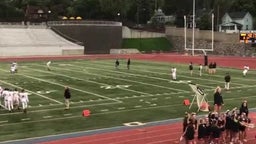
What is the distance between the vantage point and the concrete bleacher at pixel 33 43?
2909 inches

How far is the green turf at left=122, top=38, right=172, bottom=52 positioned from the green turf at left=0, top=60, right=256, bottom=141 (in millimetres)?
42980

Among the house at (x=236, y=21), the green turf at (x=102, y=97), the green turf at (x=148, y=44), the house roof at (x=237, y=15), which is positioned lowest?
the green turf at (x=102, y=97)

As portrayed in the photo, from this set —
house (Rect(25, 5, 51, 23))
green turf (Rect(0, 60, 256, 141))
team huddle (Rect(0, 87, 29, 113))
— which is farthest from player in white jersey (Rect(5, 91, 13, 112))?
house (Rect(25, 5, 51, 23))

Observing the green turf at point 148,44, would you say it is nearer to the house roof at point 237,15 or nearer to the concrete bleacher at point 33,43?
the concrete bleacher at point 33,43

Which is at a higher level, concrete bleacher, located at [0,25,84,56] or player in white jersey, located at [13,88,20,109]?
concrete bleacher, located at [0,25,84,56]

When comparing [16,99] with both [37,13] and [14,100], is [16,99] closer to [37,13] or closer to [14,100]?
[14,100]

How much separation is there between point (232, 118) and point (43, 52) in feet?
202

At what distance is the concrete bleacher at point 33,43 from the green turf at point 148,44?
13592mm

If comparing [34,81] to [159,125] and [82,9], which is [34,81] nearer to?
[159,125]

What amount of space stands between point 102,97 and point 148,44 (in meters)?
61.5

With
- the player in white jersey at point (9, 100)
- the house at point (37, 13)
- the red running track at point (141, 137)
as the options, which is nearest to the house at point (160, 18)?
the house at point (37, 13)

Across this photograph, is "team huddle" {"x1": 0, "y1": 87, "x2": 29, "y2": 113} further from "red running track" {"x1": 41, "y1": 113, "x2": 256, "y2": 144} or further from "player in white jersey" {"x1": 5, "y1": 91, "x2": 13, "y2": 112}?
"red running track" {"x1": 41, "y1": 113, "x2": 256, "y2": 144}

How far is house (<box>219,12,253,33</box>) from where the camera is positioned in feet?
338

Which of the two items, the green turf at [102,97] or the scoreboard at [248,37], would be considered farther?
the scoreboard at [248,37]
